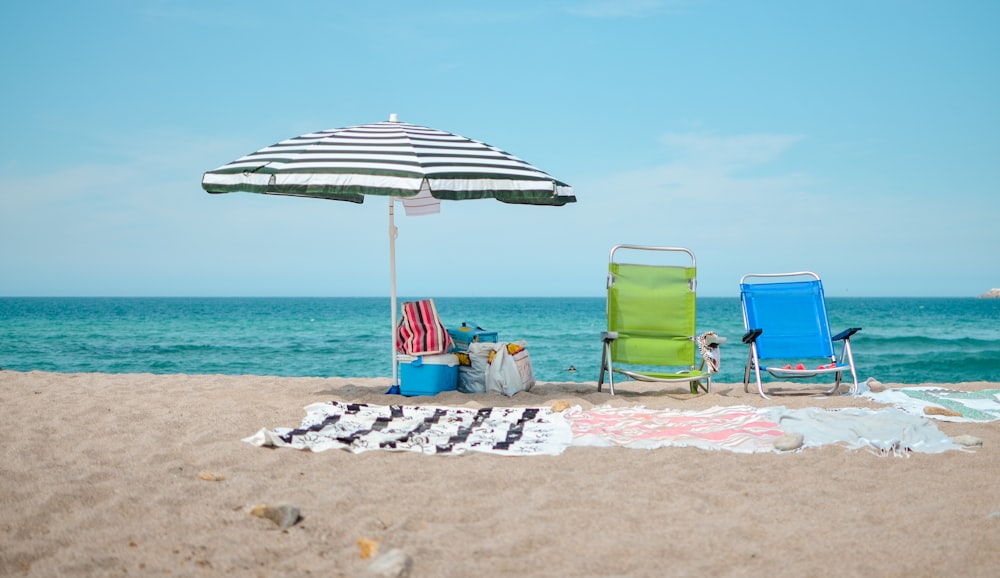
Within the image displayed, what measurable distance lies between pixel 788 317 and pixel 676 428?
273 centimetres

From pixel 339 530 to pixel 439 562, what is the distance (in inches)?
19.5

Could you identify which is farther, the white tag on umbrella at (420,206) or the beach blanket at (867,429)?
the white tag on umbrella at (420,206)

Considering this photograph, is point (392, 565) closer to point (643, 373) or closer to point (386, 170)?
point (386, 170)

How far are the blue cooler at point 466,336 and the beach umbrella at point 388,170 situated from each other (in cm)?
72

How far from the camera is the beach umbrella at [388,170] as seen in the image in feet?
16.2

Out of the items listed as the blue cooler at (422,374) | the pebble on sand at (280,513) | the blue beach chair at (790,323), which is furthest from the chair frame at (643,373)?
the pebble on sand at (280,513)

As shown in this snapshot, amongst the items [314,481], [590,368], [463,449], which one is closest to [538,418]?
[463,449]

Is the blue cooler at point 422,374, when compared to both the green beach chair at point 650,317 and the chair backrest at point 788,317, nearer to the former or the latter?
the green beach chair at point 650,317

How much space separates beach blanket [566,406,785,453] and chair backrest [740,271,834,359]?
5.20 feet

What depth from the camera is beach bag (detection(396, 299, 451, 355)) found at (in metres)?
5.88

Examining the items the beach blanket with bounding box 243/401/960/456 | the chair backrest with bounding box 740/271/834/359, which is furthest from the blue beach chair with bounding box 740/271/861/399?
the beach blanket with bounding box 243/401/960/456

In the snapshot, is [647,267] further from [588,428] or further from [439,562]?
[439,562]

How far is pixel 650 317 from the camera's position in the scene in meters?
6.55

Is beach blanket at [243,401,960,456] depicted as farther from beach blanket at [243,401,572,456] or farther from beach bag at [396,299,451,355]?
beach bag at [396,299,451,355]
